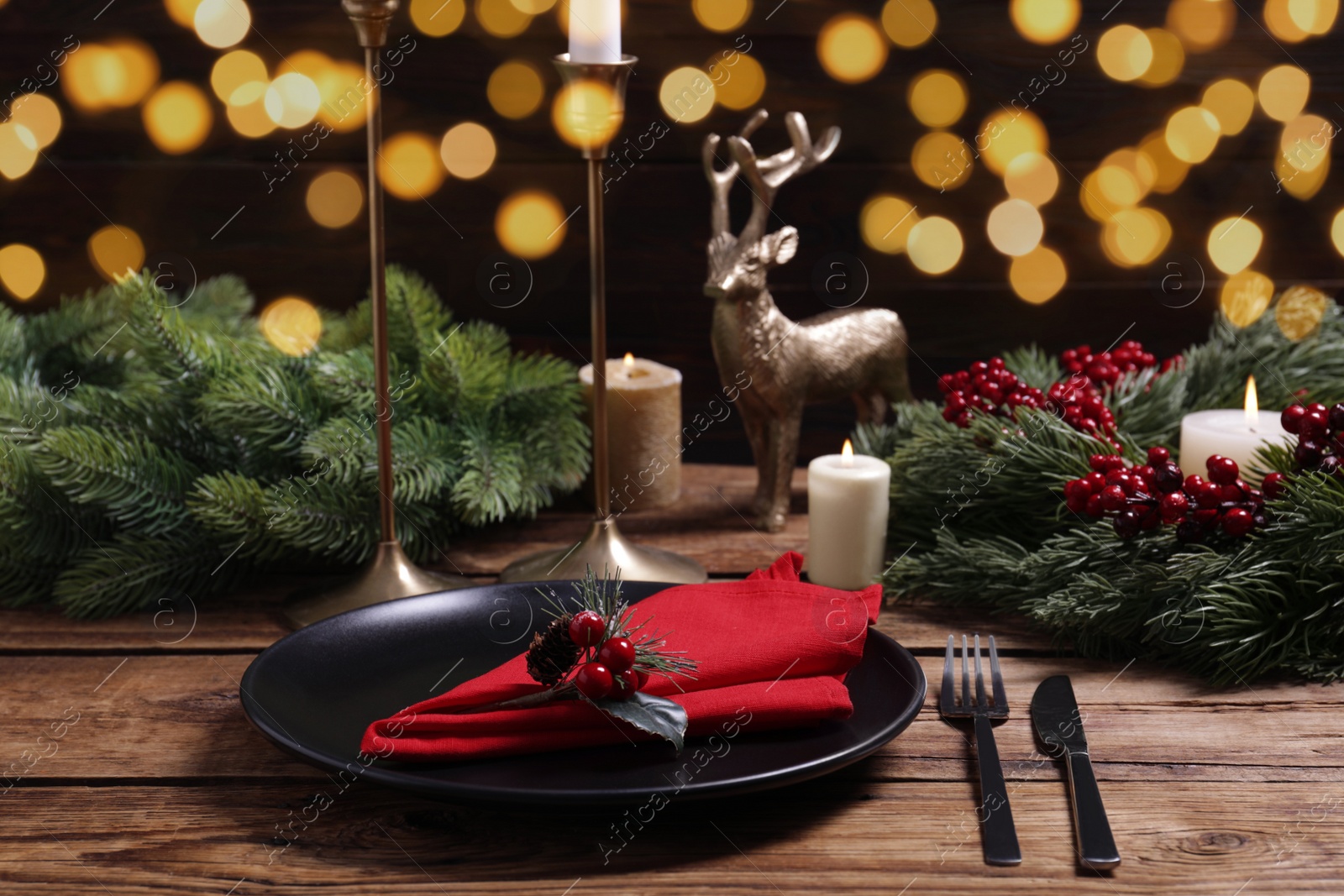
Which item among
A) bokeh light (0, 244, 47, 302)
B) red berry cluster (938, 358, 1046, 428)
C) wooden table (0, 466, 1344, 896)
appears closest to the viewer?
wooden table (0, 466, 1344, 896)

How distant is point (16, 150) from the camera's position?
4.59 feet

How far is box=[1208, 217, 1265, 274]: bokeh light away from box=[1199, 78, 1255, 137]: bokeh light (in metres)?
0.11

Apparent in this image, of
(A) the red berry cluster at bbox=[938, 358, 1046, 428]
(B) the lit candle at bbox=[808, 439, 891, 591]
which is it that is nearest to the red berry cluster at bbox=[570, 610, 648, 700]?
(B) the lit candle at bbox=[808, 439, 891, 591]

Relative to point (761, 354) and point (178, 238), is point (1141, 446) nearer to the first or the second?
point (761, 354)

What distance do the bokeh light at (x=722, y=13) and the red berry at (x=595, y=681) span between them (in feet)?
3.10

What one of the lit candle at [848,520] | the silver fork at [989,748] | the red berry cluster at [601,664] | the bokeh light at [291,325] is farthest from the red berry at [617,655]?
the bokeh light at [291,325]

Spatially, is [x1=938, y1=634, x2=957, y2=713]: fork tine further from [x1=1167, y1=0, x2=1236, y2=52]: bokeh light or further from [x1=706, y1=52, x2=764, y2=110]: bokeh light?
[x1=1167, y1=0, x2=1236, y2=52]: bokeh light

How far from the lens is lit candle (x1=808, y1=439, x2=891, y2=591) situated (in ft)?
3.02

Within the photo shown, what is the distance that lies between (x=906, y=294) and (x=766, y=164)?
1.53ft

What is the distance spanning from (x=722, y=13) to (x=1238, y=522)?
84cm

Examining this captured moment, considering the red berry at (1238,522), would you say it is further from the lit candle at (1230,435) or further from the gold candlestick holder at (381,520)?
the gold candlestick holder at (381,520)

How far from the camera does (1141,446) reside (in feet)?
3.27

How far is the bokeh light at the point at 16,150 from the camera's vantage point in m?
1.39

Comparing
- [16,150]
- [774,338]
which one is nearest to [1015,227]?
[774,338]
